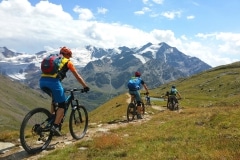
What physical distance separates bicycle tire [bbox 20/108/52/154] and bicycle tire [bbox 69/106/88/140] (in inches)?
80.2

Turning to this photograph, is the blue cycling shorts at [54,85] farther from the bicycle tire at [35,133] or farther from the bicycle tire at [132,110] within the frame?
the bicycle tire at [132,110]

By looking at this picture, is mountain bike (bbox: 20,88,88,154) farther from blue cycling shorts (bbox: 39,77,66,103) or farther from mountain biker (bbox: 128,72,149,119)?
mountain biker (bbox: 128,72,149,119)

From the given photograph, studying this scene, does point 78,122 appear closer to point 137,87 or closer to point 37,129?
point 37,129

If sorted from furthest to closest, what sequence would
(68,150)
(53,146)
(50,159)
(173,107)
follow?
(173,107) < (53,146) < (68,150) < (50,159)

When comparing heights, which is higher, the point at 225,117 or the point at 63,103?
the point at 63,103

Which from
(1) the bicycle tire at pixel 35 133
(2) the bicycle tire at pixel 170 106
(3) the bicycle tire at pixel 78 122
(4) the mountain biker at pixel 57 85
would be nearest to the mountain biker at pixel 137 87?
(3) the bicycle tire at pixel 78 122

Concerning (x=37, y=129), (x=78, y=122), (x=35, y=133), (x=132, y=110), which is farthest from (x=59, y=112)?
(x=132, y=110)

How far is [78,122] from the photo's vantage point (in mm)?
17516

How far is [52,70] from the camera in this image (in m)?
14.1

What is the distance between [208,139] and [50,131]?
22.7ft

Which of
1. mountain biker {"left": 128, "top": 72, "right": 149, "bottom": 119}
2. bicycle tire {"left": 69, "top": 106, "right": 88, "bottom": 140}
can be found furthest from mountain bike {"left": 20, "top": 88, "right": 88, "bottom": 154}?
mountain biker {"left": 128, "top": 72, "right": 149, "bottom": 119}

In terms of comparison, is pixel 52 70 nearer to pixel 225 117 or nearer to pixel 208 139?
pixel 208 139

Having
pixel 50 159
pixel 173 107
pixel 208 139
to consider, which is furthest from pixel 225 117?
pixel 173 107

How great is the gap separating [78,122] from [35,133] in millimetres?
3666
